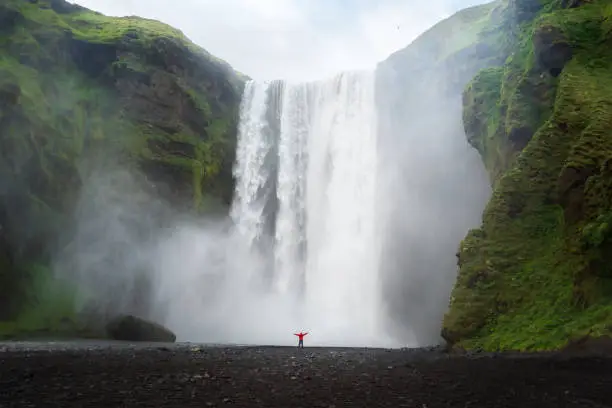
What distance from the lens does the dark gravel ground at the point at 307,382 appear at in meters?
11.3

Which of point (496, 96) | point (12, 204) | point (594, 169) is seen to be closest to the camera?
point (594, 169)

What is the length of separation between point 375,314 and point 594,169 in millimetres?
23397

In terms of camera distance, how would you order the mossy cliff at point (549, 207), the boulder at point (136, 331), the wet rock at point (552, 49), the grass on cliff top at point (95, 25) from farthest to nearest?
the grass on cliff top at point (95, 25)
the boulder at point (136, 331)
the wet rock at point (552, 49)
the mossy cliff at point (549, 207)

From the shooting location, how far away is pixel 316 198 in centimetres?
4981

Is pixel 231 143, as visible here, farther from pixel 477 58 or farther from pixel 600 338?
pixel 600 338

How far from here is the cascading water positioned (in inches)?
1757

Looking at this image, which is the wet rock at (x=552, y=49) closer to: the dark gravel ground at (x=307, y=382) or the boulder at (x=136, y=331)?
the dark gravel ground at (x=307, y=382)

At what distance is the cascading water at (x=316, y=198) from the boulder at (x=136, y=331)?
10.1m

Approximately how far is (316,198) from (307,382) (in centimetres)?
3586

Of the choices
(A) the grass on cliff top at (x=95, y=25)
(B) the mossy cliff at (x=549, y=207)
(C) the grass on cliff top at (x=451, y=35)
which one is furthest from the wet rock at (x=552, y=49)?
(A) the grass on cliff top at (x=95, y=25)

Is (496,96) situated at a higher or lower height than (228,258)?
higher

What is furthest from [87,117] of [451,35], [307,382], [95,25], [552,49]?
[307,382]

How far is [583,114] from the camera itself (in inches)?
982

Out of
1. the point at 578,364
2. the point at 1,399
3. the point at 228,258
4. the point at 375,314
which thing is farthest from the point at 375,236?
the point at 1,399
